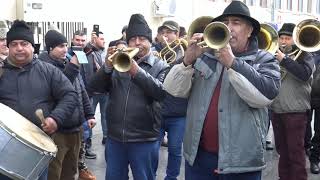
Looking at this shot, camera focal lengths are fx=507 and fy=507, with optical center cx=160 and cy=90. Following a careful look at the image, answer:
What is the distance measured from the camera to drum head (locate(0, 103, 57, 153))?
10.7ft

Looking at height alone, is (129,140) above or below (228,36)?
below

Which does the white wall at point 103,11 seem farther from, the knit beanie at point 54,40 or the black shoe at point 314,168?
the black shoe at point 314,168

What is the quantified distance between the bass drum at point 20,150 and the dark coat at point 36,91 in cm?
37

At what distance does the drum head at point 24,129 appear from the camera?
10.7ft

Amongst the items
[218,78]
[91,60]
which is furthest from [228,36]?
[91,60]

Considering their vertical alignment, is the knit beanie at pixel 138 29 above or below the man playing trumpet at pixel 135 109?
above

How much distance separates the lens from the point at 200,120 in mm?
3393

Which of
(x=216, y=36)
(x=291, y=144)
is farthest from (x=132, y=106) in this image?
(x=291, y=144)

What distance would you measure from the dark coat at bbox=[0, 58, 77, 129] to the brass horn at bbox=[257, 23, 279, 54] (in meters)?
1.92

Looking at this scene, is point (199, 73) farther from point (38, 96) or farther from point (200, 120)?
point (38, 96)

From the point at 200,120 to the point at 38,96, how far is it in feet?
4.51

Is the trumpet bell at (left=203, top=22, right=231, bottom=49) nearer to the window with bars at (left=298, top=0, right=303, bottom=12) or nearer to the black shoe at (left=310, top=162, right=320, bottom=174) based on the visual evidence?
the black shoe at (left=310, top=162, right=320, bottom=174)

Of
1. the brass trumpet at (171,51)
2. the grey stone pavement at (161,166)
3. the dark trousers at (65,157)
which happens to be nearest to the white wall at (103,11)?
the grey stone pavement at (161,166)

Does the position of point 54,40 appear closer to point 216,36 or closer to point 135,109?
point 135,109
